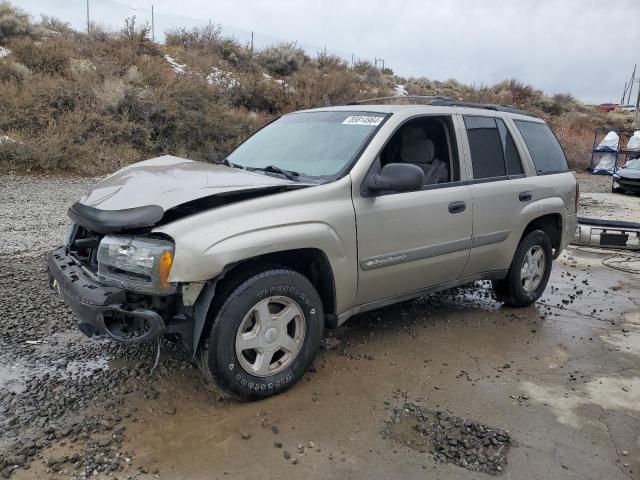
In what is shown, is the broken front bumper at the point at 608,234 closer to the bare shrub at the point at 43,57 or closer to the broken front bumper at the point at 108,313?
the broken front bumper at the point at 108,313

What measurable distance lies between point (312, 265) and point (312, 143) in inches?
41.5

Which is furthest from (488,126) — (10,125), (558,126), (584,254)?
(558,126)

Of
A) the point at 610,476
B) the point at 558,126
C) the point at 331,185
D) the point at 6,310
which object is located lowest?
the point at 610,476

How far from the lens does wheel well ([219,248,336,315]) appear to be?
3.41 meters

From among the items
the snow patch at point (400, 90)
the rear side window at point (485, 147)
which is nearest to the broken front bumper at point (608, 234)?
the rear side window at point (485, 147)

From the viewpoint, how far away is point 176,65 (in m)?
19.3

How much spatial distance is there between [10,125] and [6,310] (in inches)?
370

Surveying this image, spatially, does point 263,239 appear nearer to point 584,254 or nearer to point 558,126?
point 584,254

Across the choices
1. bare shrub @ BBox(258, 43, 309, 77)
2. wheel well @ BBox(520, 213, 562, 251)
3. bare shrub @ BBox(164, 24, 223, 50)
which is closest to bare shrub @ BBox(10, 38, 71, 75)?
bare shrub @ BBox(164, 24, 223, 50)

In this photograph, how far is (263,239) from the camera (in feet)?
10.3

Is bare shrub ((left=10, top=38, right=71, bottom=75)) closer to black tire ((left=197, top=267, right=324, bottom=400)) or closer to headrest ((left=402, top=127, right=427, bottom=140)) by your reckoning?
headrest ((left=402, top=127, right=427, bottom=140))

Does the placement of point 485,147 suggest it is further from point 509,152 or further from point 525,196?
point 525,196

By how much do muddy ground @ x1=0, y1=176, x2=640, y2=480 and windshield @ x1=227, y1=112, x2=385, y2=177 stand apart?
1.41 meters

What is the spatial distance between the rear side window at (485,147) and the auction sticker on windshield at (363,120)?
0.97 meters
